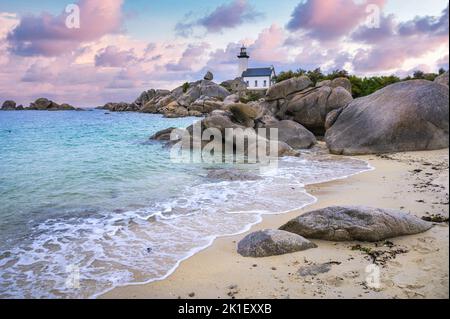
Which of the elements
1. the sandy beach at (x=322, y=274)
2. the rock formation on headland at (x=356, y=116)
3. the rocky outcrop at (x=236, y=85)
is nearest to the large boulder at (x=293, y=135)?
the rock formation on headland at (x=356, y=116)

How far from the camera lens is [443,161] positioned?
13781mm

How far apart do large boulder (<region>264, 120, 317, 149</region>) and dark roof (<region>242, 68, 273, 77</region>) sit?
65.6 metres

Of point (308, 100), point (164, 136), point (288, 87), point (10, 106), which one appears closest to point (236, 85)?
point (288, 87)

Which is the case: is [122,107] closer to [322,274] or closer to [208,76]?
[208,76]

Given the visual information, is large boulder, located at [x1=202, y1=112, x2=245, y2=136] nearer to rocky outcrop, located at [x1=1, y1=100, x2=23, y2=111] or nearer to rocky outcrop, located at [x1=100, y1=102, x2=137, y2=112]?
rocky outcrop, located at [x1=100, y1=102, x2=137, y2=112]

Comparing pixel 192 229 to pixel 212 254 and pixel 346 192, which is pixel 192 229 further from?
pixel 346 192

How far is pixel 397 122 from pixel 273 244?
41.4ft

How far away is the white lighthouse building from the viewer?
284 ft

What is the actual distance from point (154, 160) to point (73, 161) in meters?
A: 3.86

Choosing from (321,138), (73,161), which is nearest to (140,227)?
(73,161)

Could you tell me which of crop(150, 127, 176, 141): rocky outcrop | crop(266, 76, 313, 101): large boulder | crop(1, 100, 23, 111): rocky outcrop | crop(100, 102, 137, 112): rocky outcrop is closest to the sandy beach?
crop(150, 127, 176, 141): rocky outcrop

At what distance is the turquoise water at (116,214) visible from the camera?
583 centimetres

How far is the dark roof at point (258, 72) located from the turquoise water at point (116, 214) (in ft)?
237
